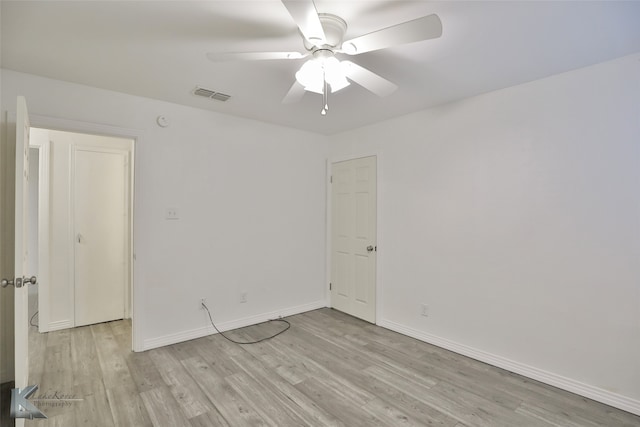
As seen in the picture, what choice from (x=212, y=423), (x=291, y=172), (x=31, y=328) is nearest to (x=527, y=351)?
(x=212, y=423)

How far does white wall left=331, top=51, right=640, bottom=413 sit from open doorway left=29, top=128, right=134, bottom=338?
3.20 meters

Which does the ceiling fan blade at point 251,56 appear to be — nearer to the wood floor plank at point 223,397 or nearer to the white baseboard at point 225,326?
the wood floor plank at point 223,397

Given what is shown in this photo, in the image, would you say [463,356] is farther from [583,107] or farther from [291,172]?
[291,172]

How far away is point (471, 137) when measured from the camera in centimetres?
295

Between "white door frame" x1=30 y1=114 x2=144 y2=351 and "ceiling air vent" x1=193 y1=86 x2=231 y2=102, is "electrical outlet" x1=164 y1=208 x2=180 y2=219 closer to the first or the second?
"white door frame" x1=30 y1=114 x2=144 y2=351

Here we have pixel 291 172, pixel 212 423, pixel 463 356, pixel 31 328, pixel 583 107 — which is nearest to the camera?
pixel 212 423

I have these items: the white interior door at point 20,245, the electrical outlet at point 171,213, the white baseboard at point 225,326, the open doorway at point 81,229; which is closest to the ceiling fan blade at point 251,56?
the white interior door at point 20,245

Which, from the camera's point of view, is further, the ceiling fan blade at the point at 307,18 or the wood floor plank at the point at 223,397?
the wood floor plank at the point at 223,397

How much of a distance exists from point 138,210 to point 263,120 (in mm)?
1711

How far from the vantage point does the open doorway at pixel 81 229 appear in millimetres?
3439

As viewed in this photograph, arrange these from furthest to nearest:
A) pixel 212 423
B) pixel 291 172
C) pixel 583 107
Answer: pixel 291 172, pixel 583 107, pixel 212 423

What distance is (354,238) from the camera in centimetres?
405

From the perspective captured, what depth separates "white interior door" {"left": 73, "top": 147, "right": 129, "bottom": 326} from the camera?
3631 millimetres

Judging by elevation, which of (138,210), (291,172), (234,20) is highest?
(234,20)
